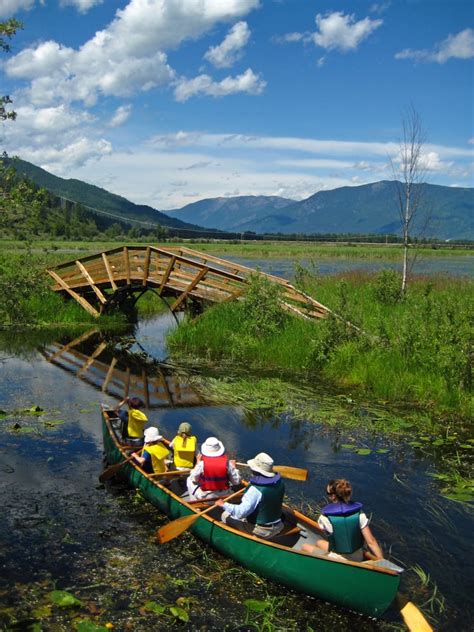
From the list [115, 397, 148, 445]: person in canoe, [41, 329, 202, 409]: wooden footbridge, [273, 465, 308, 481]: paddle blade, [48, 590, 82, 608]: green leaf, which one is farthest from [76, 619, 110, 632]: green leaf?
[41, 329, 202, 409]: wooden footbridge

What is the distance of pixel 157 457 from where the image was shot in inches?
446

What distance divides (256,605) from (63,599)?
249cm

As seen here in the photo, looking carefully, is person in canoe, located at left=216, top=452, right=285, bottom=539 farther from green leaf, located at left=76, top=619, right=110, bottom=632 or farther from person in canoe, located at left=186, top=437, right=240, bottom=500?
green leaf, located at left=76, top=619, right=110, bottom=632

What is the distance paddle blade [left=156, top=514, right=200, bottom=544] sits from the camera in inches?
356

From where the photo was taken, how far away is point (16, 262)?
1712 centimetres

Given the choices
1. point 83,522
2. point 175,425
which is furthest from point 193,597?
point 175,425

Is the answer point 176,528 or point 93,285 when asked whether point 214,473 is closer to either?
point 176,528

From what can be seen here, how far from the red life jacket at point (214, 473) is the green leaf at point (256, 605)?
2.32 meters

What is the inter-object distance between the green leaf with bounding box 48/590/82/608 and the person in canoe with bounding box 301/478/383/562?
3.19m

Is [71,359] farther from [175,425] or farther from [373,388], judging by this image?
[373,388]

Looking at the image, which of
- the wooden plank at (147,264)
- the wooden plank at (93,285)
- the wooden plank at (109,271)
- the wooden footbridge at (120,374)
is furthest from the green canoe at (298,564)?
the wooden plank at (93,285)

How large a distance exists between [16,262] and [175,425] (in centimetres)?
656

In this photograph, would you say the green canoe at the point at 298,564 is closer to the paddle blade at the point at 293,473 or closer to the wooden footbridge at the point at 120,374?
the paddle blade at the point at 293,473

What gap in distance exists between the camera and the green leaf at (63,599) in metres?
7.75
